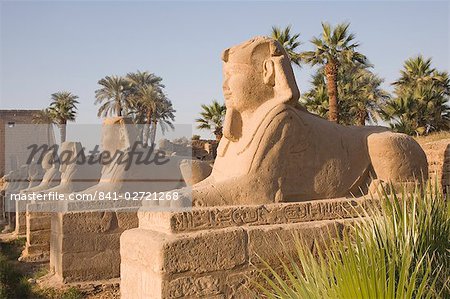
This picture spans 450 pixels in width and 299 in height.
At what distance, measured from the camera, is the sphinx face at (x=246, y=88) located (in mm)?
4047

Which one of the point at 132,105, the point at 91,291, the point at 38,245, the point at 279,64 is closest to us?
the point at 279,64

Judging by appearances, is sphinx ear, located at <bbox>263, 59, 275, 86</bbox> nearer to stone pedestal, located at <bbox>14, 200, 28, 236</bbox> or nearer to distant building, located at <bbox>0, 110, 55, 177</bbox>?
stone pedestal, located at <bbox>14, 200, 28, 236</bbox>

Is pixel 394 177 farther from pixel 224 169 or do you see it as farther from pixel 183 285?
pixel 183 285

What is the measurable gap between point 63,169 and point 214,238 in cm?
742

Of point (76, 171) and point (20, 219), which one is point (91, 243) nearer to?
point (76, 171)

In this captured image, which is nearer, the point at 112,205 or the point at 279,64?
the point at 279,64

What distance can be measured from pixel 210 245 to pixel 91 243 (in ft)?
12.6

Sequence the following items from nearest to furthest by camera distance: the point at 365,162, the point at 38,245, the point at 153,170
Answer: the point at 365,162 < the point at 153,170 < the point at 38,245

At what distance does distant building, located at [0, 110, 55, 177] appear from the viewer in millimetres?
35631

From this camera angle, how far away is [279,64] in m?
4.05

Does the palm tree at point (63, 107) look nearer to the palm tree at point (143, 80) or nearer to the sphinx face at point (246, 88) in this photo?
the palm tree at point (143, 80)

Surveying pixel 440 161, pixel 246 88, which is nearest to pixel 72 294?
pixel 246 88

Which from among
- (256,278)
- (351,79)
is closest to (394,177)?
(256,278)

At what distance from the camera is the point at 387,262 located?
102 inches
